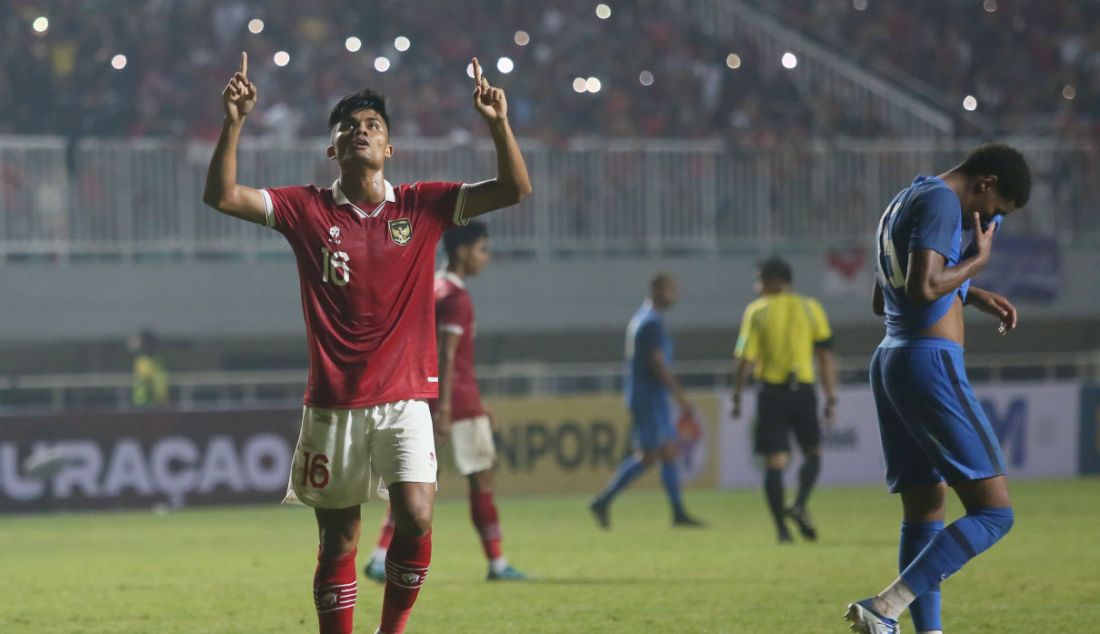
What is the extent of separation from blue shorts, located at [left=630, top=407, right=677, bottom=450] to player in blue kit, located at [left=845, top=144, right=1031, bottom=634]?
890 centimetres

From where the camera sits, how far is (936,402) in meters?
6.51

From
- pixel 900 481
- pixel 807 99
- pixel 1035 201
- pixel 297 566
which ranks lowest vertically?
pixel 297 566

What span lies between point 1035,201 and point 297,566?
51.5ft

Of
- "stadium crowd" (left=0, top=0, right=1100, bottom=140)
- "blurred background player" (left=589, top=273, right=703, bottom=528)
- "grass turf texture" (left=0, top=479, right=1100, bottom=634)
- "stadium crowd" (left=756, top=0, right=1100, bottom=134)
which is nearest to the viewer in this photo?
"grass turf texture" (left=0, top=479, right=1100, bottom=634)

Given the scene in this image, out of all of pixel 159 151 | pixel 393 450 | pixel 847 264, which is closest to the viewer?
pixel 393 450

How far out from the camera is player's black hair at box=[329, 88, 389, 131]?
Answer: 6.55 meters

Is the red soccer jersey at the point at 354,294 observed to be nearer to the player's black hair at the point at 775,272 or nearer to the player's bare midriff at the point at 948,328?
the player's bare midriff at the point at 948,328

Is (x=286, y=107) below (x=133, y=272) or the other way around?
the other way around

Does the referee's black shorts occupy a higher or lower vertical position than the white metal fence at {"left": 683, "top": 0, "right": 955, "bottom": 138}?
lower

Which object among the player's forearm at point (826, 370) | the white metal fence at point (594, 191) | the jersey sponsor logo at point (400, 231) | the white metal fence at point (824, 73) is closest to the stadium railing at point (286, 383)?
the white metal fence at point (594, 191)

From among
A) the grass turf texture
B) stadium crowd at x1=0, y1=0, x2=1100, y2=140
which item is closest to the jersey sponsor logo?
the grass turf texture

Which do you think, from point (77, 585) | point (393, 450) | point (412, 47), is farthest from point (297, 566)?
point (412, 47)

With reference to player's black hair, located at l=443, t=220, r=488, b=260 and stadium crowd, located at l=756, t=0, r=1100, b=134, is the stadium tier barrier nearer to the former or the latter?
stadium crowd, located at l=756, t=0, r=1100, b=134

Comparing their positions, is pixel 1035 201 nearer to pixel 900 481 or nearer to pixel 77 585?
pixel 77 585
